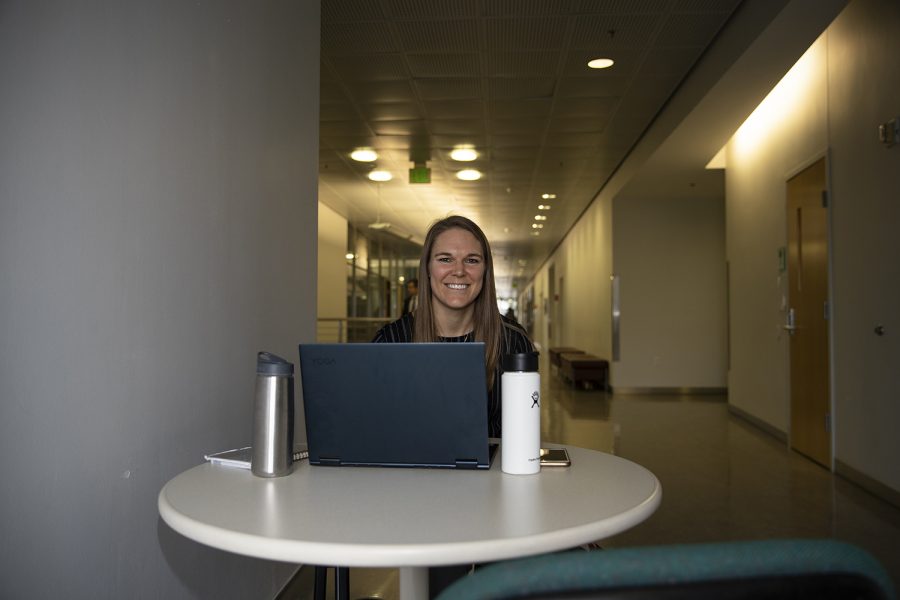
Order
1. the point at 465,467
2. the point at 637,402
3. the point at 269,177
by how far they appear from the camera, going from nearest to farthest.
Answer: the point at 465,467, the point at 269,177, the point at 637,402

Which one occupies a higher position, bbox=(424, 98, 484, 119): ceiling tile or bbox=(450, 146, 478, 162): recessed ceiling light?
bbox=(424, 98, 484, 119): ceiling tile

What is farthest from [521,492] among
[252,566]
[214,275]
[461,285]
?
[252,566]

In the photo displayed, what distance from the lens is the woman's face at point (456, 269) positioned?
2020 mm

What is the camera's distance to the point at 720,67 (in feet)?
15.4

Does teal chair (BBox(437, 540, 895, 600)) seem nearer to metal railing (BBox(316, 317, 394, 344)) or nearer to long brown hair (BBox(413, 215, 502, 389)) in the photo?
long brown hair (BBox(413, 215, 502, 389))

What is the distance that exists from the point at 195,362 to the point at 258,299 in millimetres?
548

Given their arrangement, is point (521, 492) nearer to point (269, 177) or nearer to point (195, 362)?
point (195, 362)

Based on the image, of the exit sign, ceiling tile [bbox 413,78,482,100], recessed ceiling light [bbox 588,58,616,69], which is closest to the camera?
recessed ceiling light [bbox 588,58,616,69]

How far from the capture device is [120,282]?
4.93 feet

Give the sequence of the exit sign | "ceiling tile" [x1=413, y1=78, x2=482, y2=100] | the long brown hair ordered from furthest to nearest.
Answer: the exit sign
"ceiling tile" [x1=413, y1=78, x2=482, y2=100]
the long brown hair

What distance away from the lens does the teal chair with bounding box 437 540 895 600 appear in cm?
51

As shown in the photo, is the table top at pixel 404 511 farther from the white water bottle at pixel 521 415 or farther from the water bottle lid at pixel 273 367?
the water bottle lid at pixel 273 367

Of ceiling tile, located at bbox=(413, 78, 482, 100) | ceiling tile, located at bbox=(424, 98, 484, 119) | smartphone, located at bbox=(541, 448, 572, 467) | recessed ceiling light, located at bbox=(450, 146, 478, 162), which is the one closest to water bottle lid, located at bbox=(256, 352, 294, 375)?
smartphone, located at bbox=(541, 448, 572, 467)

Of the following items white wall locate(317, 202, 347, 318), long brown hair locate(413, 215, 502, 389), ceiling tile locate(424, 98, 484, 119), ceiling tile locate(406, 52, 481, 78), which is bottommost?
long brown hair locate(413, 215, 502, 389)
